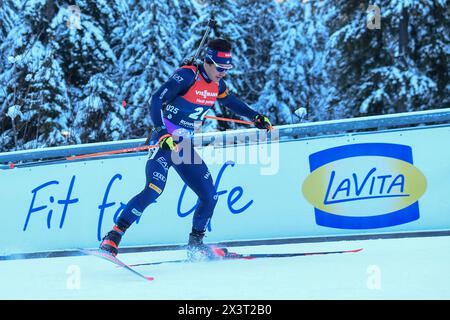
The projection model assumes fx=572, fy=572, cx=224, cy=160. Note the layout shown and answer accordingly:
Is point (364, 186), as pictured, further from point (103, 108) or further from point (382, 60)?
point (103, 108)

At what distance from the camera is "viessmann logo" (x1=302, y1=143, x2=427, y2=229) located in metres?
5.93

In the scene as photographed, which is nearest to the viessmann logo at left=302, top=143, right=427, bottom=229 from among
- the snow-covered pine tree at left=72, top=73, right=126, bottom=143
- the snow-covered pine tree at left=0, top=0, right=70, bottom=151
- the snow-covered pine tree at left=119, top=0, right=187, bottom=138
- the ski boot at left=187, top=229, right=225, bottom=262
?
the ski boot at left=187, top=229, right=225, bottom=262

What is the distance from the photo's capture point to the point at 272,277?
3998 millimetres

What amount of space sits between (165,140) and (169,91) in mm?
527

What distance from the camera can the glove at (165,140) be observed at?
15.4ft

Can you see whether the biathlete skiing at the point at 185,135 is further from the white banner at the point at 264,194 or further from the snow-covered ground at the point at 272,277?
the white banner at the point at 264,194

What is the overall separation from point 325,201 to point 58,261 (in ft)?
9.60

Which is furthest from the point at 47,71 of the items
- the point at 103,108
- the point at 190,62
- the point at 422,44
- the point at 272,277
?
the point at 272,277

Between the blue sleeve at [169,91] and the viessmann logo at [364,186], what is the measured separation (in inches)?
72.9

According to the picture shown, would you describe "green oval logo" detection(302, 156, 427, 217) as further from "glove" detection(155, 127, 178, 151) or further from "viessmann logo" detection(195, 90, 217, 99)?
"glove" detection(155, 127, 178, 151)

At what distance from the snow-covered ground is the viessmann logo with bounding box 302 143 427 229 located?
0.33 metres

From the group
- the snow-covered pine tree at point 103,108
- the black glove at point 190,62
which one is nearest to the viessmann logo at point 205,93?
the black glove at point 190,62

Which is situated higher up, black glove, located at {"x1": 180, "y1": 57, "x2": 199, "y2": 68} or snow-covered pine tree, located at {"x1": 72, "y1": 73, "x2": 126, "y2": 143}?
snow-covered pine tree, located at {"x1": 72, "y1": 73, "x2": 126, "y2": 143}
